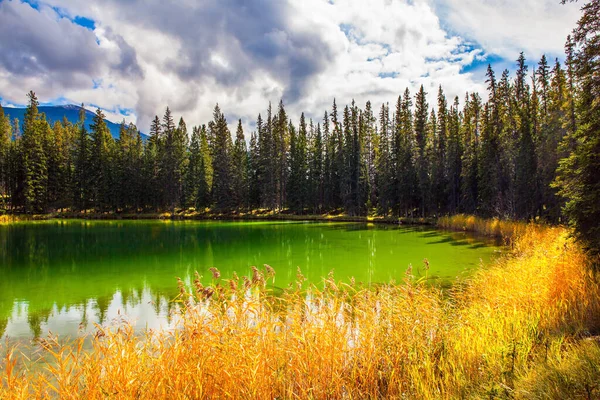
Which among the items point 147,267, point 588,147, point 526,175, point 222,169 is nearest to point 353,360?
point 588,147

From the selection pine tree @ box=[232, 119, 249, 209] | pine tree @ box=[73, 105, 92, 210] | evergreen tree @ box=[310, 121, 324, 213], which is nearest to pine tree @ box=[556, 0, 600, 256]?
evergreen tree @ box=[310, 121, 324, 213]

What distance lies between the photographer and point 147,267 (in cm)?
1714

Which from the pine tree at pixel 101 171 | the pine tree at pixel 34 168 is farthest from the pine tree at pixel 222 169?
the pine tree at pixel 34 168

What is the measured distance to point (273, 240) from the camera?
28.3m

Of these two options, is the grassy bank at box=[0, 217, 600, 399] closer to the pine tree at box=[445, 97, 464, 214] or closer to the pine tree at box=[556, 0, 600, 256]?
the pine tree at box=[556, 0, 600, 256]

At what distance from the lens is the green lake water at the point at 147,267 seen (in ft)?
32.8

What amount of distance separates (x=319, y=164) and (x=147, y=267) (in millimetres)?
48526

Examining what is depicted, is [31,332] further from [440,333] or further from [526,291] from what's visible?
[526,291]

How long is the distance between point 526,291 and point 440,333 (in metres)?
3.57

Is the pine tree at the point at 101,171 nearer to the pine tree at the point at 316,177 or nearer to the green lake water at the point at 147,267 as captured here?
the pine tree at the point at 316,177

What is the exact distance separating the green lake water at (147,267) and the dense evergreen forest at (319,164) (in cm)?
1533

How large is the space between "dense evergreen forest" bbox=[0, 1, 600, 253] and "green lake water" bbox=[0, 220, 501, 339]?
15326 millimetres

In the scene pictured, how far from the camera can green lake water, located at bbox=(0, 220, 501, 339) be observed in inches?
394

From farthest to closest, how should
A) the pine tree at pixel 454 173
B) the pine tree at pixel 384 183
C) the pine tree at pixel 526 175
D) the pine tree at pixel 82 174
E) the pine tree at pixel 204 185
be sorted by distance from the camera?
the pine tree at pixel 204 185 → the pine tree at pixel 82 174 → the pine tree at pixel 384 183 → the pine tree at pixel 454 173 → the pine tree at pixel 526 175
